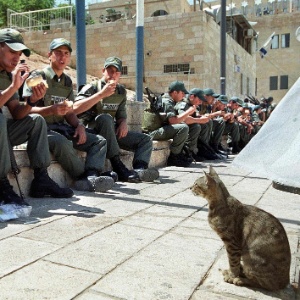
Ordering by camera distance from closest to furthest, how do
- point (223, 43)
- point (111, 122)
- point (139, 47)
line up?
point (111, 122) → point (139, 47) → point (223, 43)

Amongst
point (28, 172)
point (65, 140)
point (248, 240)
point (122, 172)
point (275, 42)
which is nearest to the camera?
point (248, 240)

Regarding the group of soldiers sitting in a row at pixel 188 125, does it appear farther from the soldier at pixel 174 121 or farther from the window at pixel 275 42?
the window at pixel 275 42

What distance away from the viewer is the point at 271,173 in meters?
1.20

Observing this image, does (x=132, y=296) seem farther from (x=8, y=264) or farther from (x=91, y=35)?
(x=91, y=35)

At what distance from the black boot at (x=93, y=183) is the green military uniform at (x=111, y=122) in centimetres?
70

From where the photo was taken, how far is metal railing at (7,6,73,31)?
22.8 m

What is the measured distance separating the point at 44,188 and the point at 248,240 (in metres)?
2.55

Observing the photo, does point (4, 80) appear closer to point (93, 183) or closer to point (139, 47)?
point (93, 183)

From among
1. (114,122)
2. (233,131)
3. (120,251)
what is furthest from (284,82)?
(120,251)

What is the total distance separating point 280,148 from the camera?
120cm

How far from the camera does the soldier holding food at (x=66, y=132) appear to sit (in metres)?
4.18

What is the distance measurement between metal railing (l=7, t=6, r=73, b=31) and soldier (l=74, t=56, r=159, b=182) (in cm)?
1922

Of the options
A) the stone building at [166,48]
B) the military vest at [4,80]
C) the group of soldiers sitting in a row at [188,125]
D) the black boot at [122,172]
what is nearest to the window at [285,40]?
the stone building at [166,48]

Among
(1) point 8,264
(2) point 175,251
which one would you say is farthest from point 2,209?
(2) point 175,251
